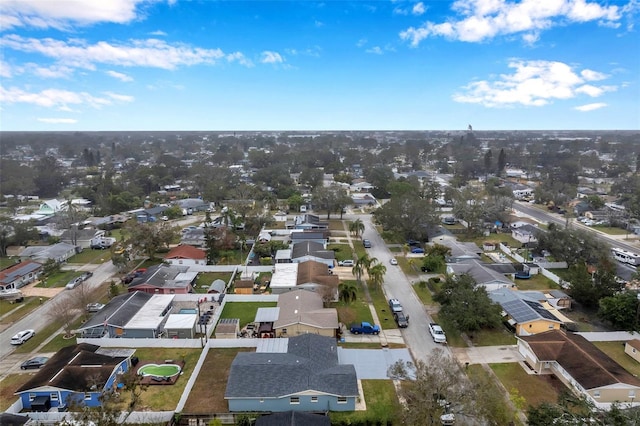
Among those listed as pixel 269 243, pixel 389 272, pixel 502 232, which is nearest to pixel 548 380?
pixel 389 272

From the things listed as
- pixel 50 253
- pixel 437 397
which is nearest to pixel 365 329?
pixel 437 397

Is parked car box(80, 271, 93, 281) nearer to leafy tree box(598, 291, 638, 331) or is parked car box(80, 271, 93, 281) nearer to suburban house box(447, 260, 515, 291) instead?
suburban house box(447, 260, 515, 291)

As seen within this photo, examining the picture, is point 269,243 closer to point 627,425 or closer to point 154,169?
point 627,425

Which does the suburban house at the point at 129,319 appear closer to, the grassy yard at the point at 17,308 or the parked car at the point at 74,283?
the grassy yard at the point at 17,308

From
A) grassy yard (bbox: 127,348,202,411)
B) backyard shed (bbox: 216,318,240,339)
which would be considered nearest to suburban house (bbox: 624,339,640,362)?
backyard shed (bbox: 216,318,240,339)

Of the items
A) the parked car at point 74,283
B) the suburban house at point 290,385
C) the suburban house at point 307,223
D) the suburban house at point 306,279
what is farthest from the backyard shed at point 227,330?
the suburban house at point 307,223

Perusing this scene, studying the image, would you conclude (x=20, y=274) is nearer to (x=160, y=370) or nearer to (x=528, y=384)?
(x=160, y=370)
